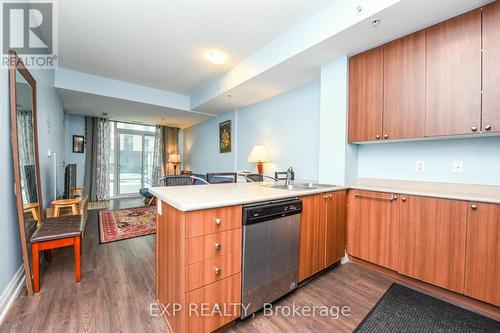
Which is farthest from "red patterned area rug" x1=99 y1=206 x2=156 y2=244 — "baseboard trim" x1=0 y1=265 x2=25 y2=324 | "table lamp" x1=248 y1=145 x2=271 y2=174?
"table lamp" x1=248 y1=145 x2=271 y2=174

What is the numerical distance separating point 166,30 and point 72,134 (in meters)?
5.16

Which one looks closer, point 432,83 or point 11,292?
point 11,292

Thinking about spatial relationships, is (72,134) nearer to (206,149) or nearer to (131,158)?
(131,158)

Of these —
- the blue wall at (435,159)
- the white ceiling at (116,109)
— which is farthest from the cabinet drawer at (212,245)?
the white ceiling at (116,109)

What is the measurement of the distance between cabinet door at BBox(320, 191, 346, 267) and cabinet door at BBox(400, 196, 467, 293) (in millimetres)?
545

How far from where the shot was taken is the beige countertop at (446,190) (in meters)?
1.74

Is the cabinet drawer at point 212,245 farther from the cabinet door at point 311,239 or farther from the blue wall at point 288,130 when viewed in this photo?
the blue wall at point 288,130

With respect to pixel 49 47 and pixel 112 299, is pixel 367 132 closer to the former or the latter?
pixel 112 299

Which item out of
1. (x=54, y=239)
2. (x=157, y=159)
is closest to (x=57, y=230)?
(x=54, y=239)

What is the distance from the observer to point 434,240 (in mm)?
1857

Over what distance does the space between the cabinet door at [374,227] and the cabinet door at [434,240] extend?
0.26ft

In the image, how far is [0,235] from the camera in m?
1.55

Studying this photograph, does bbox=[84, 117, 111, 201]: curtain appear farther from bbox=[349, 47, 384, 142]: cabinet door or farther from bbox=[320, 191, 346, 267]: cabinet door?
bbox=[349, 47, 384, 142]: cabinet door

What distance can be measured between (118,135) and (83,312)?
20.1ft
